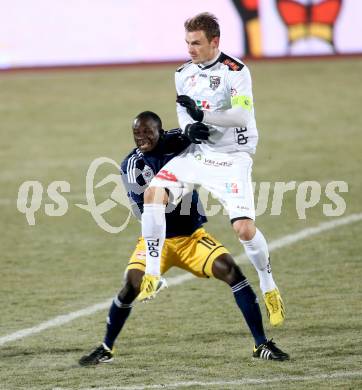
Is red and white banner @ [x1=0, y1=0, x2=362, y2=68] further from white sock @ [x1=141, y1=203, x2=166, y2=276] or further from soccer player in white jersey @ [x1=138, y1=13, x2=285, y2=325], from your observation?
white sock @ [x1=141, y1=203, x2=166, y2=276]

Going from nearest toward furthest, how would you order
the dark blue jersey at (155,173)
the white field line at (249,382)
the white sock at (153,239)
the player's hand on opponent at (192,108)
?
1. the white field line at (249,382)
2. the white sock at (153,239)
3. the player's hand on opponent at (192,108)
4. the dark blue jersey at (155,173)

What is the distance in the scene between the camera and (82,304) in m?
9.98

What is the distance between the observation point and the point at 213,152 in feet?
27.8

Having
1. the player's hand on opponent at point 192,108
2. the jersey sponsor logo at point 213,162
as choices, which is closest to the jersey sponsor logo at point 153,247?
the jersey sponsor logo at point 213,162

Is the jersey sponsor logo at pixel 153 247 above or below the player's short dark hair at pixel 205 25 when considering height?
below

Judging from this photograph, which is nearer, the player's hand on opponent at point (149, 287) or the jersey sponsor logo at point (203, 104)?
the player's hand on opponent at point (149, 287)

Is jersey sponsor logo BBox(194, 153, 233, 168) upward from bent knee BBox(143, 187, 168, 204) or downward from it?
upward

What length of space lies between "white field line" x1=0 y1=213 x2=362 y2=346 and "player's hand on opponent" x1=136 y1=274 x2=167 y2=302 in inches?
55.8

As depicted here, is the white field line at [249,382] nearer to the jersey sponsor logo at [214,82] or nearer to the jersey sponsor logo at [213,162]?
the jersey sponsor logo at [213,162]

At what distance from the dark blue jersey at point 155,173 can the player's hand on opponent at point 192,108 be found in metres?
0.26

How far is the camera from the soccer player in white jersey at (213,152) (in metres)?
8.03

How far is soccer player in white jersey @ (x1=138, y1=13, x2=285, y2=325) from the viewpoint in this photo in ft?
26.3

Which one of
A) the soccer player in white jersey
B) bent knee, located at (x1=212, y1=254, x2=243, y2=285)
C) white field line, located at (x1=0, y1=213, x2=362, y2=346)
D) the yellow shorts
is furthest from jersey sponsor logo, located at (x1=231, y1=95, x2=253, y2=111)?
white field line, located at (x1=0, y1=213, x2=362, y2=346)

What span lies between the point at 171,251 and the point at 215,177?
0.65m
